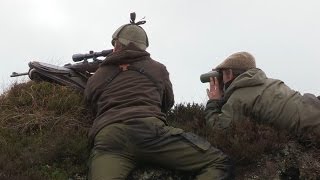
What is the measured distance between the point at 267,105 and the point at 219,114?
656 mm

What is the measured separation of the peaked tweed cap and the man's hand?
0.28m

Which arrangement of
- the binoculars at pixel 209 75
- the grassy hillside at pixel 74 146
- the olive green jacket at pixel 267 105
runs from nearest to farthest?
the grassy hillside at pixel 74 146 < the olive green jacket at pixel 267 105 < the binoculars at pixel 209 75

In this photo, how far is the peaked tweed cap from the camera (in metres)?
8.05

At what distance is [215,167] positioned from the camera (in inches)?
264

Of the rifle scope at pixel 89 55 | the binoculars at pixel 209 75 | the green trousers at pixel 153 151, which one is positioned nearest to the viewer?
the green trousers at pixel 153 151

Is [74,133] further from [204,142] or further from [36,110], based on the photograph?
[204,142]

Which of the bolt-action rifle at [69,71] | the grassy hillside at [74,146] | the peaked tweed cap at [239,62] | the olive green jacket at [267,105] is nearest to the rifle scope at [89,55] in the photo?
the bolt-action rifle at [69,71]

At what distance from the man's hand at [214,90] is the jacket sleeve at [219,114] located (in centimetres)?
20

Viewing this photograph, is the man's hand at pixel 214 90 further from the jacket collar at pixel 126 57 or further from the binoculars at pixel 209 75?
the jacket collar at pixel 126 57

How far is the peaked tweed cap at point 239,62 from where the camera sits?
8.05 m

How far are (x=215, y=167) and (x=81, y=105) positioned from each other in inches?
98.9

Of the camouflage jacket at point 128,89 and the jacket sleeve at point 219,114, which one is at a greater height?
the camouflage jacket at point 128,89

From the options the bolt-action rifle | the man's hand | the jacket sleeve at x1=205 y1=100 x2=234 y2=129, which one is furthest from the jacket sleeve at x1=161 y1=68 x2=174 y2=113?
the bolt-action rifle

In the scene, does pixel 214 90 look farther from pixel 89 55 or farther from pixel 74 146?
pixel 74 146
